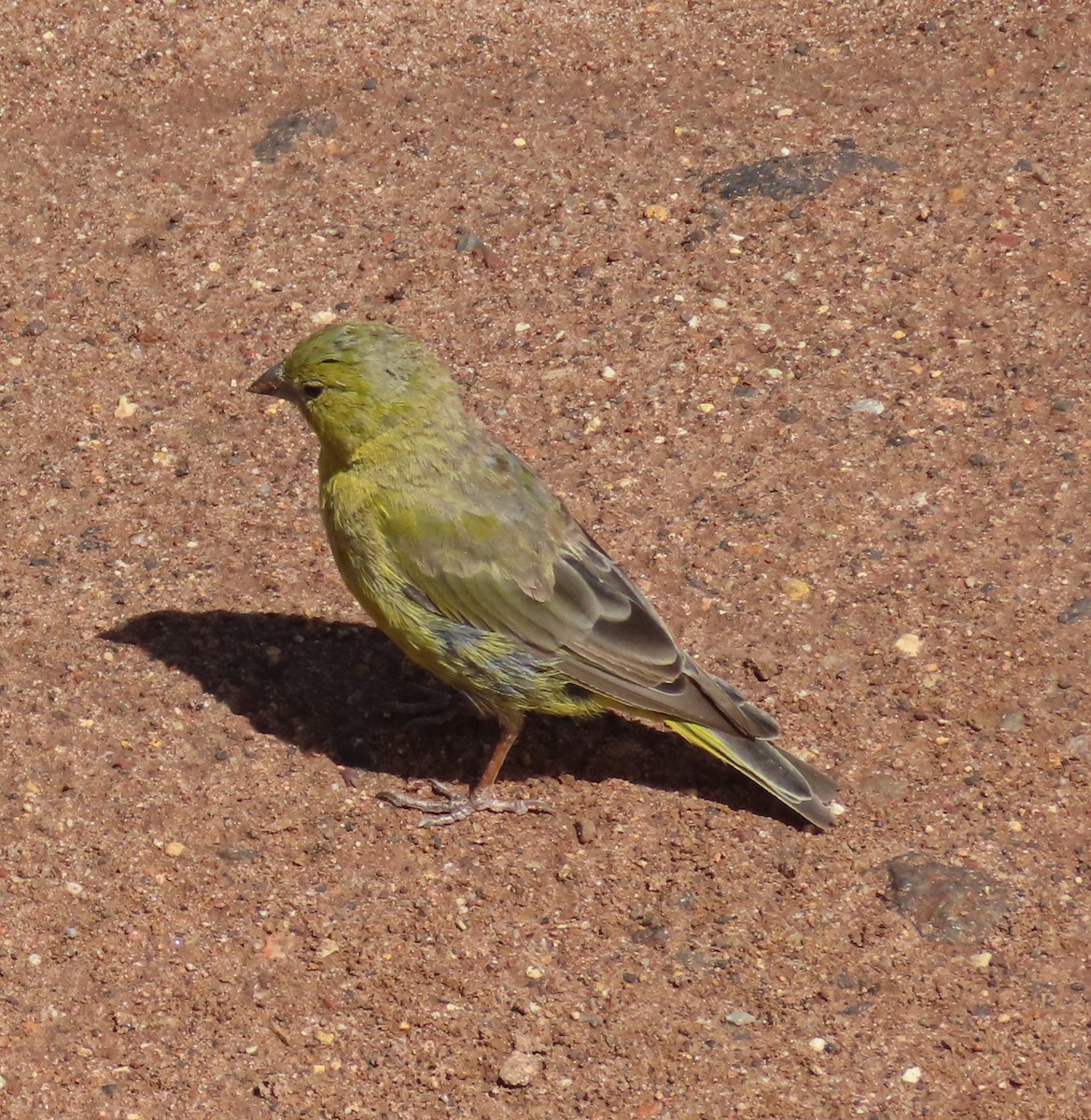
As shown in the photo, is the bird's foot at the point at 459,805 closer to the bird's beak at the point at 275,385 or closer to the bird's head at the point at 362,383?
the bird's head at the point at 362,383

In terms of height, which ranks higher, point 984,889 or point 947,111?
point 947,111

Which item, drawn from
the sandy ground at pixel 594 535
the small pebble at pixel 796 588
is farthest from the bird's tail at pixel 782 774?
the small pebble at pixel 796 588

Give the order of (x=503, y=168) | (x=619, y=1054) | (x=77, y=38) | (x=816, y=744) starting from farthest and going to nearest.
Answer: (x=77, y=38) < (x=503, y=168) < (x=816, y=744) < (x=619, y=1054)

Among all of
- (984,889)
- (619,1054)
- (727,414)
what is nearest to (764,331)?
(727,414)

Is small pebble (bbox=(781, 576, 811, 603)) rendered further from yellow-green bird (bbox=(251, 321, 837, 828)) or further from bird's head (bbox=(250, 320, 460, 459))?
Result: bird's head (bbox=(250, 320, 460, 459))

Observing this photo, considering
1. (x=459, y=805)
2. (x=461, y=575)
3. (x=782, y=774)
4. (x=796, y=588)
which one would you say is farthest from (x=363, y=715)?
(x=796, y=588)

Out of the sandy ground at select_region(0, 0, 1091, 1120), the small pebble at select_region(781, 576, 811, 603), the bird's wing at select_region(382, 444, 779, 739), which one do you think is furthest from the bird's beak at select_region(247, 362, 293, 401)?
the small pebble at select_region(781, 576, 811, 603)

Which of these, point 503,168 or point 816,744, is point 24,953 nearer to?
point 816,744
